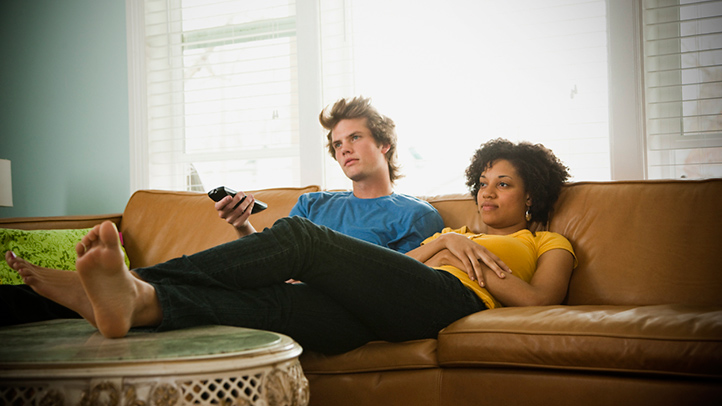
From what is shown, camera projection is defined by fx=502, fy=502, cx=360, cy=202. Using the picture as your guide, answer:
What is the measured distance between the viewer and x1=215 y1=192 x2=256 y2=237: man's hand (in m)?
1.54

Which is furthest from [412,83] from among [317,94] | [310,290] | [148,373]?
[148,373]

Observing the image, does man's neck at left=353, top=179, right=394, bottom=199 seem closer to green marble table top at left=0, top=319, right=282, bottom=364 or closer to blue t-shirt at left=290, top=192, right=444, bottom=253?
blue t-shirt at left=290, top=192, right=444, bottom=253

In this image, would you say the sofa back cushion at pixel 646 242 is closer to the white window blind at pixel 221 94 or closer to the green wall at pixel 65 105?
the white window blind at pixel 221 94

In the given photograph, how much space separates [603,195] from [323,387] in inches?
44.9

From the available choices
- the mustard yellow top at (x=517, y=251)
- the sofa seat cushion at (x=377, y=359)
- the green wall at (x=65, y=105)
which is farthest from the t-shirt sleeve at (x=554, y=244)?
the green wall at (x=65, y=105)

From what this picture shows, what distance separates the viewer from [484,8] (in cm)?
247

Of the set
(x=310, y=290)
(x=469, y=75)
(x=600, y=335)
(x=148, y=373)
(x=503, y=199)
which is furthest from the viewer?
(x=469, y=75)

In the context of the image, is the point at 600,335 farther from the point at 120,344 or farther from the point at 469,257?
the point at 120,344

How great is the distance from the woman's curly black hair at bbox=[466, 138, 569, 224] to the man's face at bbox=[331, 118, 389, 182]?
1.37 ft

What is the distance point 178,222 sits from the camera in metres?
2.24

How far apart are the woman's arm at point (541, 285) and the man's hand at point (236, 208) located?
76 centimetres

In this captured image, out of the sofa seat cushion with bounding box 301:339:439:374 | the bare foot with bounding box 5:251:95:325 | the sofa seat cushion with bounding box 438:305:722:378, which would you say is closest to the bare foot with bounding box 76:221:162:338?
the bare foot with bounding box 5:251:95:325

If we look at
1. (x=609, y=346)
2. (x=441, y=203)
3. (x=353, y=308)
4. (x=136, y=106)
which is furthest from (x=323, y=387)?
(x=136, y=106)

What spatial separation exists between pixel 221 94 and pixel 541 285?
2.19 metres
